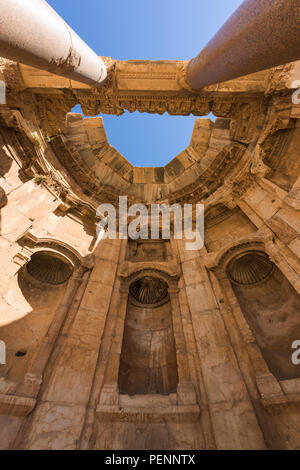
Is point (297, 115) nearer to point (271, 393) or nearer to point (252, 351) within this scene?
point (252, 351)

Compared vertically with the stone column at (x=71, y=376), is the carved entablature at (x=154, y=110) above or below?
above

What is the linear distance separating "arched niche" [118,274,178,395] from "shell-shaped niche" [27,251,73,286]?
10.1 feet

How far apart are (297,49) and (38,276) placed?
10.2 metres

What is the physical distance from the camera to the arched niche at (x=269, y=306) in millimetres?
5965

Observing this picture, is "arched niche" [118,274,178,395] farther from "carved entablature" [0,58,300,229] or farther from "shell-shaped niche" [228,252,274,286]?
"carved entablature" [0,58,300,229]

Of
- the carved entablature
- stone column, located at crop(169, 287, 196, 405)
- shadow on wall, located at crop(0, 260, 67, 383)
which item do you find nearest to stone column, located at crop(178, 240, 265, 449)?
stone column, located at crop(169, 287, 196, 405)

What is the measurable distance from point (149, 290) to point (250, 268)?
4632 mm

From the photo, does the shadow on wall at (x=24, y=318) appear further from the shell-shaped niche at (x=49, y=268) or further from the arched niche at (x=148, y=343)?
the arched niche at (x=148, y=343)

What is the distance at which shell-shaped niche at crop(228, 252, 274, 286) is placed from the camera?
838cm

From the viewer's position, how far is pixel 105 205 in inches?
501

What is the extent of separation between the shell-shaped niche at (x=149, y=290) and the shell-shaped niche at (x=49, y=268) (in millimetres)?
3039

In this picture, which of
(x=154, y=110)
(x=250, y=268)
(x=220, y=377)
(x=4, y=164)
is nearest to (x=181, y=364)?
(x=220, y=377)

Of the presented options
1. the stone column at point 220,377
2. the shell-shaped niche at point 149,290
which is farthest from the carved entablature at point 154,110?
the stone column at point 220,377
